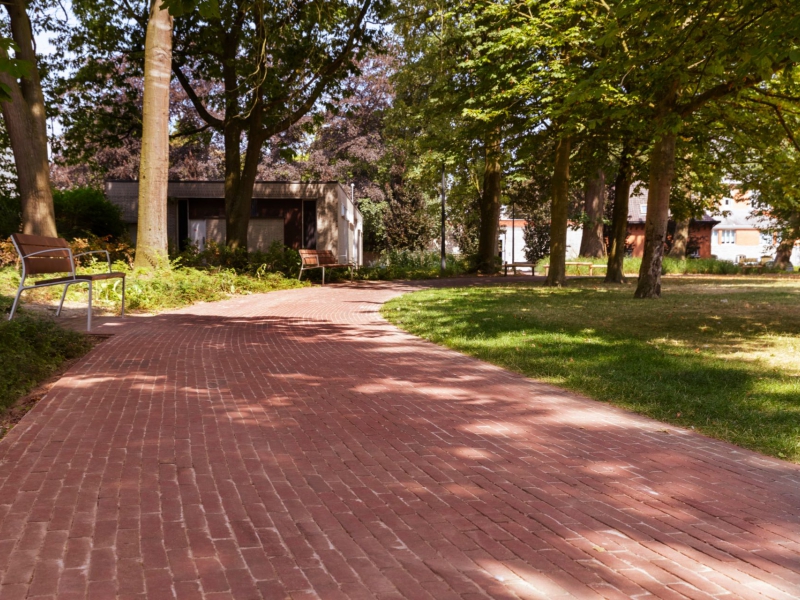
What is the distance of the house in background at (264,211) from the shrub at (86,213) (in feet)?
15.8

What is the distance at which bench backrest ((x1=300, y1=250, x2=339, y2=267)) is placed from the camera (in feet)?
79.3

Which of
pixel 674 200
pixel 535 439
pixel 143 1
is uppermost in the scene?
pixel 143 1

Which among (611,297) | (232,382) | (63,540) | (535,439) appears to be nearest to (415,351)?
(232,382)

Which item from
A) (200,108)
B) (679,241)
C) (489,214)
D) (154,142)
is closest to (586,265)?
(489,214)

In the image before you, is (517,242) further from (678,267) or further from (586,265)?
(586,265)

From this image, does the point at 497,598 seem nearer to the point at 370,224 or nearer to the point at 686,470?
the point at 686,470

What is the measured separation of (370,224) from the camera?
54.7m

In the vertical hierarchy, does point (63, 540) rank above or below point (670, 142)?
below

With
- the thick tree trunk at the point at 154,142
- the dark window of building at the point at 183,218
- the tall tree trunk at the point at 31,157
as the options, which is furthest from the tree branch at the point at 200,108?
the dark window of building at the point at 183,218

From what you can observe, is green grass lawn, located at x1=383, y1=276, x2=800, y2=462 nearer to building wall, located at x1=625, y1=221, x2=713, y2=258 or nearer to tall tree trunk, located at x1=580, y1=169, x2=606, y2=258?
tall tree trunk, located at x1=580, y1=169, x2=606, y2=258

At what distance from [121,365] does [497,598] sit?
5.76 meters

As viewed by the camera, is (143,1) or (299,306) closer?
(299,306)

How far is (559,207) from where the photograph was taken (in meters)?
21.8

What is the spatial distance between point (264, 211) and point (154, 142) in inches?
632
